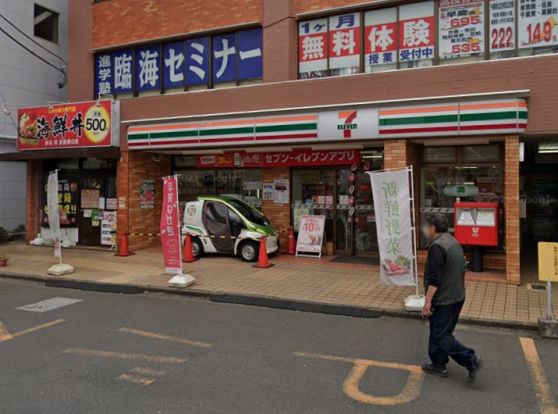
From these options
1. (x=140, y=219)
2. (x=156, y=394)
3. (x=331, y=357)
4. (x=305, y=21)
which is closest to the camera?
(x=156, y=394)

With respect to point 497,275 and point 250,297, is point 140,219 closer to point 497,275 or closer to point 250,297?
point 250,297

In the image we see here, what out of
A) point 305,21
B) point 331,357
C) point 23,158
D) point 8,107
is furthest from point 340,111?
point 8,107

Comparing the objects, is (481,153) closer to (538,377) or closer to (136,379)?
(538,377)

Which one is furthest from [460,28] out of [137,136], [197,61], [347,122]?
[137,136]

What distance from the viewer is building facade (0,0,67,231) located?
1775 centimetres

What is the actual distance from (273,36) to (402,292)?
282 inches

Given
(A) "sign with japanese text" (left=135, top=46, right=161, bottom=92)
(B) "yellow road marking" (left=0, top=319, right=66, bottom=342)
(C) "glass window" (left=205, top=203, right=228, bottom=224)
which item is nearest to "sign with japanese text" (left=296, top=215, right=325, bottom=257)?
(C) "glass window" (left=205, top=203, right=228, bottom=224)

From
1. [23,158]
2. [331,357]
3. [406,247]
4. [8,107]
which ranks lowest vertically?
[331,357]

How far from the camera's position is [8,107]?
17.9 metres

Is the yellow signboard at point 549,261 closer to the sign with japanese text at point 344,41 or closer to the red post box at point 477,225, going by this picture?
the red post box at point 477,225

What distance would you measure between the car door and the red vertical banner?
9.18 feet

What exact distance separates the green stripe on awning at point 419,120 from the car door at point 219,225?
4682 mm

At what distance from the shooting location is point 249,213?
42.1ft

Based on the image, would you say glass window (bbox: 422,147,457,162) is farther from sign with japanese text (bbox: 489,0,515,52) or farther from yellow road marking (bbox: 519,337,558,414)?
yellow road marking (bbox: 519,337,558,414)
